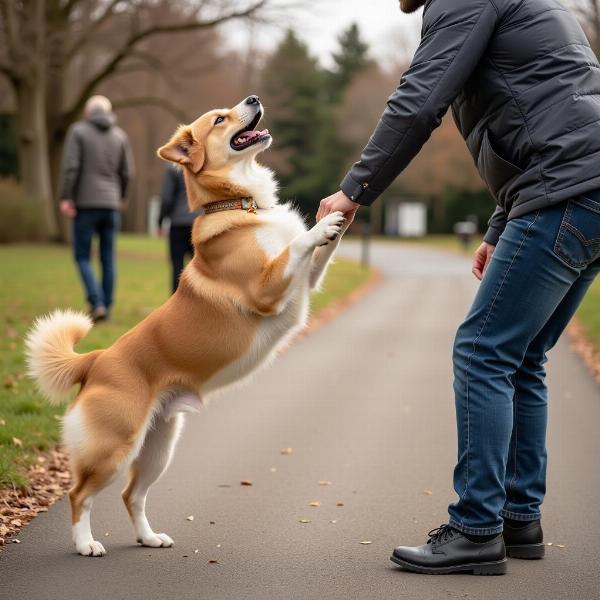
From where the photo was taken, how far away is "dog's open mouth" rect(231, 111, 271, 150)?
4.27m

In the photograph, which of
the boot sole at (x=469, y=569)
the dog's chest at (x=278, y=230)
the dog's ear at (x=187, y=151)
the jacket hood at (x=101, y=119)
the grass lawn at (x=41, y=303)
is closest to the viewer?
the boot sole at (x=469, y=569)

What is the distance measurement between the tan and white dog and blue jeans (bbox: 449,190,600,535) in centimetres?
73

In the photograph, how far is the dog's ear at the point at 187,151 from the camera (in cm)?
419

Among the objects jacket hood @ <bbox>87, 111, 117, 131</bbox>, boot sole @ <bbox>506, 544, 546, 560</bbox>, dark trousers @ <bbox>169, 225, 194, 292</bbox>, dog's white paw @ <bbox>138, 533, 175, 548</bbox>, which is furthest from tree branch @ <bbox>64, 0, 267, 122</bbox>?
boot sole @ <bbox>506, 544, 546, 560</bbox>

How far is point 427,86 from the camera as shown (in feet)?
11.2

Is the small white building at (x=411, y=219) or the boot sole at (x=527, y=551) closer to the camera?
the boot sole at (x=527, y=551)

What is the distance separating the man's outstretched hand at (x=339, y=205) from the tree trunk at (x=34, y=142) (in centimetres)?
2313

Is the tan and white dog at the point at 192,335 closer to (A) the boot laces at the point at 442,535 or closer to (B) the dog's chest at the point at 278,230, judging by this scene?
(B) the dog's chest at the point at 278,230

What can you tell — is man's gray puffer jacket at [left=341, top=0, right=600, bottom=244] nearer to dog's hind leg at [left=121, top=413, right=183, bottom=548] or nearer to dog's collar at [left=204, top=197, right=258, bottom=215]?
dog's collar at [left=204, top=197, right=258, bottom=215]

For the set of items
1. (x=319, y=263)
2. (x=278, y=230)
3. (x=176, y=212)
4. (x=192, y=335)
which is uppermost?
(x=278, y=230)

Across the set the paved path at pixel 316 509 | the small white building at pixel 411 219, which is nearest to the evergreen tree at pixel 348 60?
the small white building at pixel 411 219

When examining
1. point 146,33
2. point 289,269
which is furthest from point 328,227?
point 146,33

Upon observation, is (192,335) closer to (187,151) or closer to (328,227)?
(328,227)

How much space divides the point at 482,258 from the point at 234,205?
1188mm
